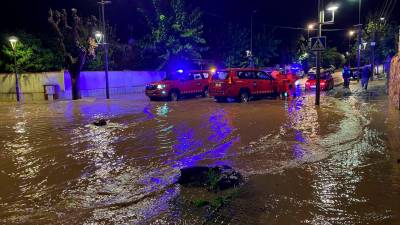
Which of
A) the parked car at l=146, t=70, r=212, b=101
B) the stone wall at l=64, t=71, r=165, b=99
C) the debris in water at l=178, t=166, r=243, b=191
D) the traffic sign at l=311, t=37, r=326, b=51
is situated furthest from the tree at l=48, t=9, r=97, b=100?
the debris in water at l=178, t=166, r=243, b=191

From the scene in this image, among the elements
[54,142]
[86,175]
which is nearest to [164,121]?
[54,142]

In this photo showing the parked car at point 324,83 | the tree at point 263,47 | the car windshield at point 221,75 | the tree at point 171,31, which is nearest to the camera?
the car windshield at point 221,75

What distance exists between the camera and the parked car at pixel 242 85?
1988 cm

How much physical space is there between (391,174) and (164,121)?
8479 millimetres

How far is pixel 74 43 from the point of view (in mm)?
26641

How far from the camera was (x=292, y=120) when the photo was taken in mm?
13336

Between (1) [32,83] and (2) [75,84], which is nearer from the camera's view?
(2) [75,84]

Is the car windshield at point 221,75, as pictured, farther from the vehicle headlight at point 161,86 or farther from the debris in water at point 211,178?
the debris in water at point 211,178

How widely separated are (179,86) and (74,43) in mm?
8849

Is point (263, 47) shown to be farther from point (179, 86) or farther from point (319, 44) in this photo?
point (319, 44)

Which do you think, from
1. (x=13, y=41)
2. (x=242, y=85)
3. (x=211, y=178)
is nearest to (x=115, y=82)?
(x=13, y=41)

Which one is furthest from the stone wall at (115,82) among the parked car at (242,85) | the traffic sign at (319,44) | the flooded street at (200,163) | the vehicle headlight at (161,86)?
the traffic sign at (319,44)

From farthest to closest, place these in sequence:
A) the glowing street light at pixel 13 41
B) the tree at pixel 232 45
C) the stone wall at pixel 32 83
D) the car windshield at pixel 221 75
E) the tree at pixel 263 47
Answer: the tree at pixel 263 47
the tree at pixel 232 45
the stone wall at pixel 32 83
the glowing street light at pixel 13 41
the car windshield at pixel 221 75

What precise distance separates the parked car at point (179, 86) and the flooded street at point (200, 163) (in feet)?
27.4
